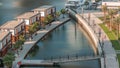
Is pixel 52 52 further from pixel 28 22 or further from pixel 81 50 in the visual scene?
pixel 28 22

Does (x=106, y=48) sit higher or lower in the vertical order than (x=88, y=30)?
lower

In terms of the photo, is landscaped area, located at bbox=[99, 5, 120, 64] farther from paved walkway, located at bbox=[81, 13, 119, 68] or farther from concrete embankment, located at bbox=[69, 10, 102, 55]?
concrete embankment, located at bbox=[69, 10, 102, 55]

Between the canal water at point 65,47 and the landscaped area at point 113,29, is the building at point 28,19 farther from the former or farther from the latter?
the landscaped area at point 113,29

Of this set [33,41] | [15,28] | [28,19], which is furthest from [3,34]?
[28,19]

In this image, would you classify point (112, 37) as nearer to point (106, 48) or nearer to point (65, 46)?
point (106, 48)


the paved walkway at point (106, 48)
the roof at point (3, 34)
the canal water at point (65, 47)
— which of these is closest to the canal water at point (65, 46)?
the canal water at point (65, 47)

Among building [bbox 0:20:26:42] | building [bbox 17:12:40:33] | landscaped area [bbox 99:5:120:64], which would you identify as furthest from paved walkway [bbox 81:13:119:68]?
building [bbox 0:20:26:42]
